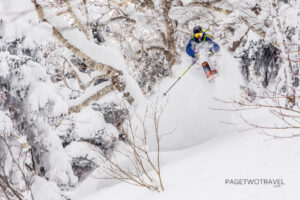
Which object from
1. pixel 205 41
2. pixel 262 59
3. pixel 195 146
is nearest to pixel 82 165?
pixel 195 146

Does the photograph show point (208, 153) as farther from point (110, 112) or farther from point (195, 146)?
point (110, 112)

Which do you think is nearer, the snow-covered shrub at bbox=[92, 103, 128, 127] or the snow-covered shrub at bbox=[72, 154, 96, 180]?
the snow-covered shrub at bbox=[92, 103, 128, 127]

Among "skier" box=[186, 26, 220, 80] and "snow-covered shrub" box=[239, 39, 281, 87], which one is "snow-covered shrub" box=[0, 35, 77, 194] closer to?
Answer: "skier" box=[186, 26, 220, 80]

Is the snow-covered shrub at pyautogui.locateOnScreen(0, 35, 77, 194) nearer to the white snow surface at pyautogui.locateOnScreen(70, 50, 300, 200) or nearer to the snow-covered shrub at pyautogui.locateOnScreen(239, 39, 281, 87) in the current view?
the white snow surface at pyautogui.locateOnScreen(70, 50, 300, 200)

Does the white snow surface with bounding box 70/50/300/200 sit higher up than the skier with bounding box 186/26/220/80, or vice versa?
the skier with bounding box 186/26/220/80

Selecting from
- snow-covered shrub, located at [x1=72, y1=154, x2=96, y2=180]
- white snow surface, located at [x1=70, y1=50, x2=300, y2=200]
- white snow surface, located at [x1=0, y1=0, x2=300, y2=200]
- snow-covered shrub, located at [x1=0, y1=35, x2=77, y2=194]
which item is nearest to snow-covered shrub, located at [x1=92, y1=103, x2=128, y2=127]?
white snow surface, located at [x1=0, y1=0, x2=300, y2=200]

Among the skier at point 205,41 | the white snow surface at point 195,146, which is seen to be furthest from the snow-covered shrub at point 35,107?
the skier at point 205,41

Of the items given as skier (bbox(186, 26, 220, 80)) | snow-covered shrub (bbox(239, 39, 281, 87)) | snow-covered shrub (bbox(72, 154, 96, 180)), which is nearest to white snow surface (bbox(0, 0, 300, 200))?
skier (bbox(186, 26, 220, 80))

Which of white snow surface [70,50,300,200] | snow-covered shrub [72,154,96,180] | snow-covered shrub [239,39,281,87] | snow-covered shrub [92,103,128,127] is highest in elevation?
snow-covered shrub [239,39,281,87]

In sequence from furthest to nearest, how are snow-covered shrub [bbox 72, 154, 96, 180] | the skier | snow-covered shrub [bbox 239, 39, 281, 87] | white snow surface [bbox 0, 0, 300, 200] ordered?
snow-covered shrub [bbox 239, 39, 281, 87], snow-covered shrub [bbox 72, 154, 96, 180], the skier, white snow surface [bbox 0, 0, 300, 200]

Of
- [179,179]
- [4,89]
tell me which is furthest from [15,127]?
[179,179]

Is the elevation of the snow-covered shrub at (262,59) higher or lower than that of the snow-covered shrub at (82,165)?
higher

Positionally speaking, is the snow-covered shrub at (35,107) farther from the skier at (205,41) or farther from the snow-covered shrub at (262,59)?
the snow-covered shrub at (262,59)

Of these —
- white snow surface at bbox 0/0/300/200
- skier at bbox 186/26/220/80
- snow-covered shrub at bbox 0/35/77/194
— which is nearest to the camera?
white snow surface at bbox 0/0/300/200
